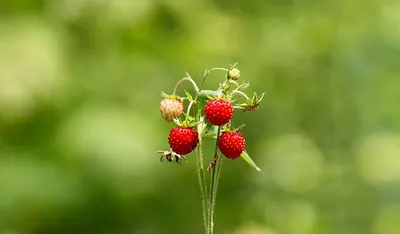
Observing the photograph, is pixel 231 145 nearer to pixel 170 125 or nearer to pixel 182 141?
pixel 182 141

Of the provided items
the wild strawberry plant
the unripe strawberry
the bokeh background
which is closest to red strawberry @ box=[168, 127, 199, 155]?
the wild strawberry plant

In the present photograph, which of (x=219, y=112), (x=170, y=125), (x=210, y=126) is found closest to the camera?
(x=219, y=112)

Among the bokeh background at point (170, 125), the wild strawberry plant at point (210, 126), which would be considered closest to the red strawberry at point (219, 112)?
the wild strawberry plant at point (210, 126)

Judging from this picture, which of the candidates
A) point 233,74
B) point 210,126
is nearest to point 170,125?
point 210,126

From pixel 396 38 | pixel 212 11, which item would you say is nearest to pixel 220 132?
pixel 212 11

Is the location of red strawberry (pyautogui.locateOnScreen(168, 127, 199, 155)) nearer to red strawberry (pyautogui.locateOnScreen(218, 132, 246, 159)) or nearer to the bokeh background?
red strawberry (pyautogui.locateOnScreen(218, 132, 246, 159))

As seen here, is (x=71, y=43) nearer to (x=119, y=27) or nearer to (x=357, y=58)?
(x=119, y=27)

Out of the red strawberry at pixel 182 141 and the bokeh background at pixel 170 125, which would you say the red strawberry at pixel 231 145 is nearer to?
the red strawberry at pixel 182 141
